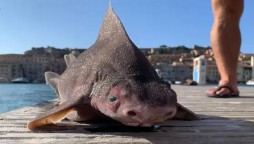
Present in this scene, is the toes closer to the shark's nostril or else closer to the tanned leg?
A: the tanned leg

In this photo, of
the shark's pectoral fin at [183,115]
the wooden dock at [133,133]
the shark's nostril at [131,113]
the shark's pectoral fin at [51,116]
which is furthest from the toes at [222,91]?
the shark's nostril at [131,113]

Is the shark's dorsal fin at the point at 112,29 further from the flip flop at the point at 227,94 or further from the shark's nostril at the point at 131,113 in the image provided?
the flip flop at the point at 227,94

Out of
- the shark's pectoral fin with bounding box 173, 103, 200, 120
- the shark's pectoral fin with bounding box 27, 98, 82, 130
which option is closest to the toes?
the shark's pectoral fin with bounding box 173, 103, 200, 120

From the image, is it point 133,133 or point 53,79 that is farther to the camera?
point 53,79

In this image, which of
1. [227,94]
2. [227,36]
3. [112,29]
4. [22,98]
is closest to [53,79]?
[112,29]

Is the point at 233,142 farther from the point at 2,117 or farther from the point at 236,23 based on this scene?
the point at 236,23

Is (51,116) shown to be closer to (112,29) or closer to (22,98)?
(112,29)
